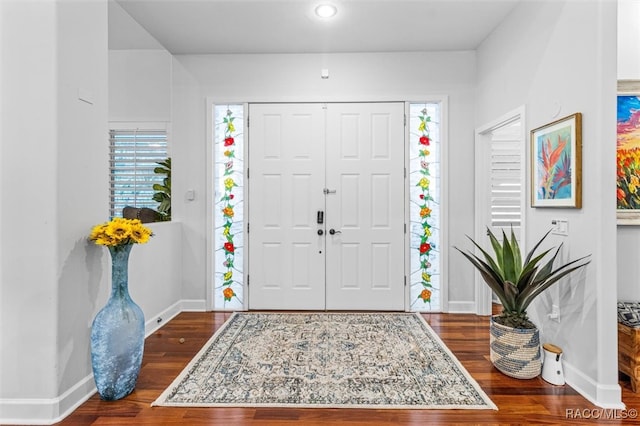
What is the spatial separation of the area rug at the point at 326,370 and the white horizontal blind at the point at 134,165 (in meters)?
1.75

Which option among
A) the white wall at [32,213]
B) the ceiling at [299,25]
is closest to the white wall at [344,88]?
the ceiling at [299,25]

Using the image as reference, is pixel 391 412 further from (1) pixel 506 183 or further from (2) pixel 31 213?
(1) pixel 506 183

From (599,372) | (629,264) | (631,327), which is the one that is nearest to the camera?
(599,372)

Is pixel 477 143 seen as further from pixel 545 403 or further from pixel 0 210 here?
pixel 0 210

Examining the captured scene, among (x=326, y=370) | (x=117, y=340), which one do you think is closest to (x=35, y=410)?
(x=117, y=340)

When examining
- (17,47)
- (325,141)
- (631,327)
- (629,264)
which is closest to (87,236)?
(17,47)

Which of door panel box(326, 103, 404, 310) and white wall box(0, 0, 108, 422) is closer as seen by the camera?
white wall box(0, 0, 108, 422)

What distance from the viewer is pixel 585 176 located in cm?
207

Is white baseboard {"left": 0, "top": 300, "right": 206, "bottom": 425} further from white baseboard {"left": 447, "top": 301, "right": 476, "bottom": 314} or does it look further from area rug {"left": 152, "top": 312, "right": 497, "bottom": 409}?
white baseboard {"left": 447, "top": 301, "right": 476, "bottom": 314}

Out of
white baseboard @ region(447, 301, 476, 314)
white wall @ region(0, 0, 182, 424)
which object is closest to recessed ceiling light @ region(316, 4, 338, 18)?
white wall @ region(0, 0, 182, 424)

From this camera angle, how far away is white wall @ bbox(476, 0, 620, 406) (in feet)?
6.35

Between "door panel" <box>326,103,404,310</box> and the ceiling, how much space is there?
0.67m

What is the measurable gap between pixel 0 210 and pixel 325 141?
2.72 metres

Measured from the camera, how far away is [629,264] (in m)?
2.28
